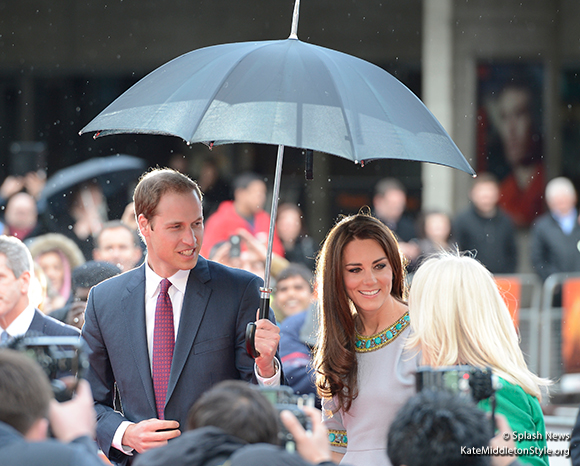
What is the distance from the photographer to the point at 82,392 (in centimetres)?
261

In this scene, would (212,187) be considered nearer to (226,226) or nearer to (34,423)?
(226,226)

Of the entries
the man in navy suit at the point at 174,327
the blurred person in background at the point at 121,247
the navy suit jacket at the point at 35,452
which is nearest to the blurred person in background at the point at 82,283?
the blurred person in background at the point at 121,247

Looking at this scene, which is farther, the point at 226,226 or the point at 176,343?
the point at 226,226

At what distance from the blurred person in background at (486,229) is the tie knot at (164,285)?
636 centimetres

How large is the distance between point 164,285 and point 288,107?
1.04 metres

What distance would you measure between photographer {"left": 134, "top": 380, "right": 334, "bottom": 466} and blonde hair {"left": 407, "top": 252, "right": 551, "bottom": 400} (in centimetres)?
87

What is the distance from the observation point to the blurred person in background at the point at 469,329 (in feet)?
10.3

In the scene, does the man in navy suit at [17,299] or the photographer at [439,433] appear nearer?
the photographer at [439,433]

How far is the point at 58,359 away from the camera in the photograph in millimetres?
2621

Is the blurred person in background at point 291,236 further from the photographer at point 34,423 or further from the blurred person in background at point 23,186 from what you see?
the photographer at point 34,423

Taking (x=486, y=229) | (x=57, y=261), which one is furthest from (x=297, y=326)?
(x=486, y=229)

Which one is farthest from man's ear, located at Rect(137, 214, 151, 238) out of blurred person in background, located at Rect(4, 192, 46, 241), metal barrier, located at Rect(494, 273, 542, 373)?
metal barrier, located at Rect(494, 273, 542, 373)

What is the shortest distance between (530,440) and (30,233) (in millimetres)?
6189

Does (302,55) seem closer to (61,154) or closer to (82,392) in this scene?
(82,392)
